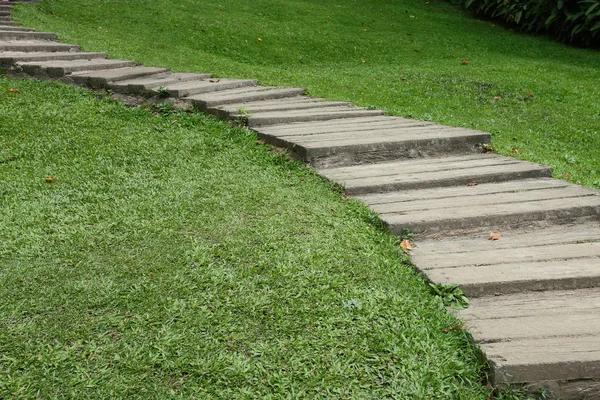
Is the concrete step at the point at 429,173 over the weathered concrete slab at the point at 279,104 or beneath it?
beneath

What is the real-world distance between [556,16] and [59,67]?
11870mm

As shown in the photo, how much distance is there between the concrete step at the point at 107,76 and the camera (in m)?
6.20

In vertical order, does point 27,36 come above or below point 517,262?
above

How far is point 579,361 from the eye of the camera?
2.36 m

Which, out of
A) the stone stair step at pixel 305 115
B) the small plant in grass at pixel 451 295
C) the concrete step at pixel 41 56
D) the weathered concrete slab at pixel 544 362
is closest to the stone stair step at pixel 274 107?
the stone stair step at pixel 305 115

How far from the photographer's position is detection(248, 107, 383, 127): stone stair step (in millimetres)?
5242

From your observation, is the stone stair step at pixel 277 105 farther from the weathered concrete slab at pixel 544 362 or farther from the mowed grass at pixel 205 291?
the weathered concrete slab at pixel 544 362

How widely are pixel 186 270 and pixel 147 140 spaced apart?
2.21 m

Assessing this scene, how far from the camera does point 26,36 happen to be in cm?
831

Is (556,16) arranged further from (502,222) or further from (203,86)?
(502,222)

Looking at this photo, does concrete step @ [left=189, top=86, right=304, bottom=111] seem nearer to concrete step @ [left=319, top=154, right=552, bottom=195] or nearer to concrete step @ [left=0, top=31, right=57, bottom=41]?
concrete step @ [left=319, top=154, right=552, bottom=195]

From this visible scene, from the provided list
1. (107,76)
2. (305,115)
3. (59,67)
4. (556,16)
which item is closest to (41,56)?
(59,67)

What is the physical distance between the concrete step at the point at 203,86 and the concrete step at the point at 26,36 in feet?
10.9

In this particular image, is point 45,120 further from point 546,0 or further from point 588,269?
point 546,0
